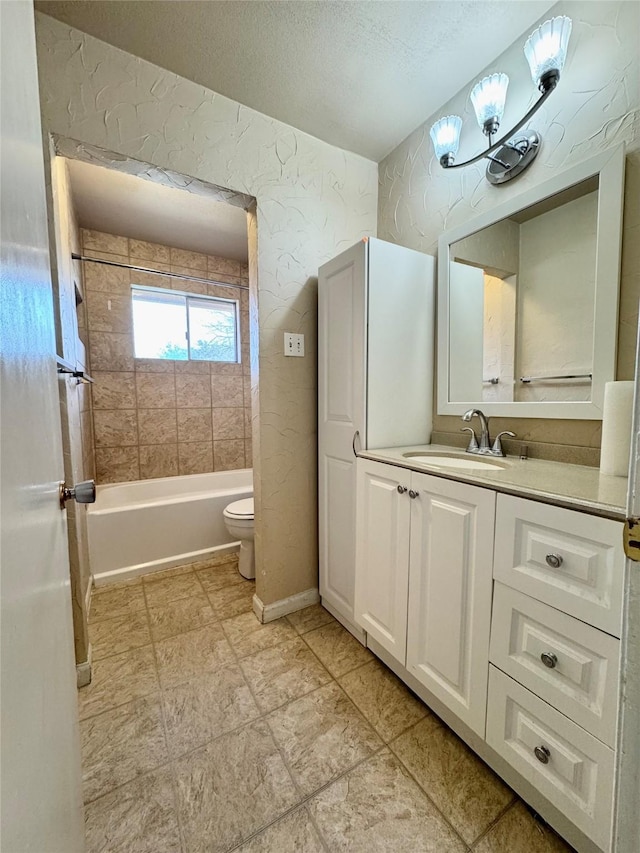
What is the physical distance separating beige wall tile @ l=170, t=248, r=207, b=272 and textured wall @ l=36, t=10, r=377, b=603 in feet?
5.16

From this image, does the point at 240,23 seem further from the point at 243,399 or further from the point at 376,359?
the point at 243,399

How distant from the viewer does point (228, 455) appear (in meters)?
3.16

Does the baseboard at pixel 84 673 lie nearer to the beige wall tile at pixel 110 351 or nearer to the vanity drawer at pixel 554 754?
the vanity drawer at pixel 554 754

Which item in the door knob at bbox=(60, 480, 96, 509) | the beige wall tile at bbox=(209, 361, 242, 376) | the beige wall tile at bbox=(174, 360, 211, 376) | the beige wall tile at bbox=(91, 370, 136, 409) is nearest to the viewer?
the door knob at bbox=(60, 480, 96, 509)

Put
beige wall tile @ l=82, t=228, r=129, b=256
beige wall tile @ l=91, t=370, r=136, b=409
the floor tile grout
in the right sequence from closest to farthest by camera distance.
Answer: the floor tile grout
beige wall tile @ l=82, t=228, r=129, b=256
beige wall tile @ l=91, t=370, r=136, b=409

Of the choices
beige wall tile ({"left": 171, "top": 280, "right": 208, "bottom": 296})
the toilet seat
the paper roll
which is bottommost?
the toilet seat

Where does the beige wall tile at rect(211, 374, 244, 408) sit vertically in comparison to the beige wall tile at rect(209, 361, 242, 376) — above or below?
below

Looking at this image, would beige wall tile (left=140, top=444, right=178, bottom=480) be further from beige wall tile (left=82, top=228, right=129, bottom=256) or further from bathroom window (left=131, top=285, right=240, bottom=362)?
beige wall tile (left=82, top=228, right=129, bottom=256)

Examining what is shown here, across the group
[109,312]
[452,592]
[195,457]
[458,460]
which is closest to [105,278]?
[109,312]

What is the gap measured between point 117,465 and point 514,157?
120 inches

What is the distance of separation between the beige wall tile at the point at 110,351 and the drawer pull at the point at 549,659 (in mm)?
2982

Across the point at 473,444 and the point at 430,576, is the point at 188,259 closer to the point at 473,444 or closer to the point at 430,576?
the point at 473,444

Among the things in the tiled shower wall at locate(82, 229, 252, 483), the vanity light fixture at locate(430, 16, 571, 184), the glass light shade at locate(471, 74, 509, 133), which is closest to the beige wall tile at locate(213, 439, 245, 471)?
the tiled shower wall at locate(82, 229, 252, 483)

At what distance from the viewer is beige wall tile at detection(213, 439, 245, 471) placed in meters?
3.11
